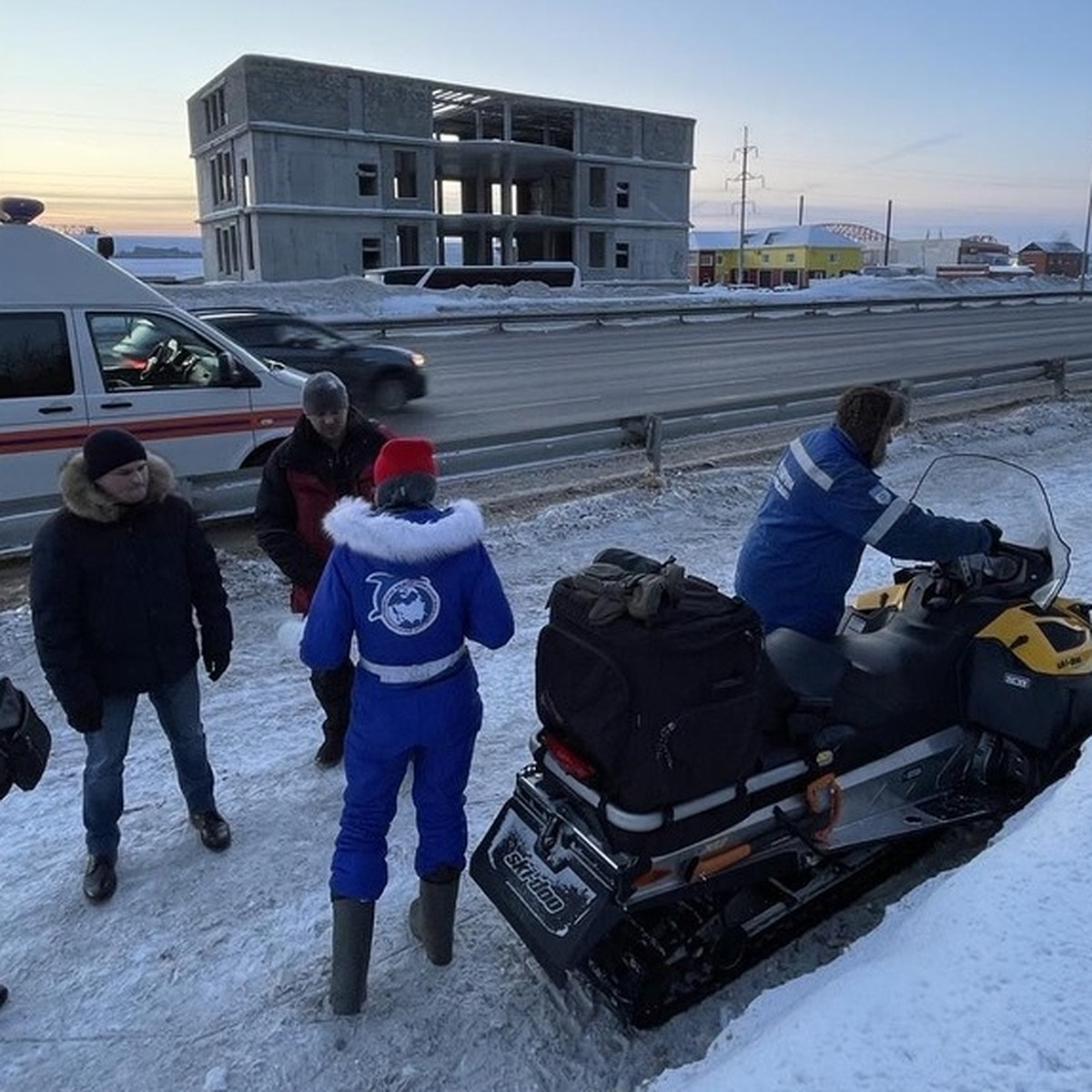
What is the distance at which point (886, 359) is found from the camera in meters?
20.8

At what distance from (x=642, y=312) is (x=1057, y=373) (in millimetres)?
18297

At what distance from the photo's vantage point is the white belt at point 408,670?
3.08 meters

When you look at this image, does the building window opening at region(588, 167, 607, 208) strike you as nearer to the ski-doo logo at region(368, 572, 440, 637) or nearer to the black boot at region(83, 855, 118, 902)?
the black boot at region(83, 855, 118, 902)

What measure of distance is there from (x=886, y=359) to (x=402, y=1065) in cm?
2028

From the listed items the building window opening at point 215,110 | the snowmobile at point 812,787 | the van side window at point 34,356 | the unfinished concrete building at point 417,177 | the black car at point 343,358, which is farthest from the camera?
the building window opening at point 215,110

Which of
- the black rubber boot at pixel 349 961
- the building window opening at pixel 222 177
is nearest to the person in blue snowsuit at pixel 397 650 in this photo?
the black rubber boot at pixel 349 961

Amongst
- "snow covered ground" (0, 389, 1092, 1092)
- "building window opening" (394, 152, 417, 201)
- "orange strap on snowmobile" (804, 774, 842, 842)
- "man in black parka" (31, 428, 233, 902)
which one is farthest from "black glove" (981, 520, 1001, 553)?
"building window opening" (394, 152, 417, 201)

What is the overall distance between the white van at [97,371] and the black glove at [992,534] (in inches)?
230

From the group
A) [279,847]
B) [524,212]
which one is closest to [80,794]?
[279,847]

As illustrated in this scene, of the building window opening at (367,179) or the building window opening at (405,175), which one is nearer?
the building window opening at (367,179)

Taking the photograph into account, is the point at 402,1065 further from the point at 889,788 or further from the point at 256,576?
the point at 256,576

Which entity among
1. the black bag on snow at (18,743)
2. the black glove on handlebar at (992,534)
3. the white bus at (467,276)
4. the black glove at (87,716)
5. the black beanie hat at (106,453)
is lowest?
the black glove at (87,716)

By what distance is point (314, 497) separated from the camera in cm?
457

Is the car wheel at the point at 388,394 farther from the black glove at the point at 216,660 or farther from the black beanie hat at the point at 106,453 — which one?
the black beanie hat at the point at 106,453
